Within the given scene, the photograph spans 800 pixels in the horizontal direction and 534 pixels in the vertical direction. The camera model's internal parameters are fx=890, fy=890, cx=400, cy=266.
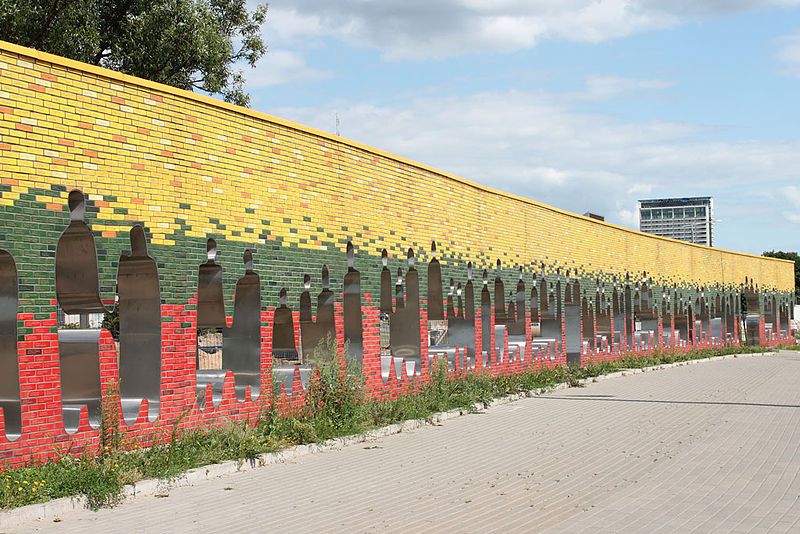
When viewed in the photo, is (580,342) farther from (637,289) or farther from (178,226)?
(178,226)

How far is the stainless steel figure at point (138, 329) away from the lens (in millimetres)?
9922

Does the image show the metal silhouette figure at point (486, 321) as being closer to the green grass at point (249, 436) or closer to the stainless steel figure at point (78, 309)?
the green grass at point (249, 436)

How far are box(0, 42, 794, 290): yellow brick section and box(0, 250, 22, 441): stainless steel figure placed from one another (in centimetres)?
71

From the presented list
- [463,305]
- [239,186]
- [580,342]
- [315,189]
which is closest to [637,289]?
[580,342]

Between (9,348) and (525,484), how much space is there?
540cm

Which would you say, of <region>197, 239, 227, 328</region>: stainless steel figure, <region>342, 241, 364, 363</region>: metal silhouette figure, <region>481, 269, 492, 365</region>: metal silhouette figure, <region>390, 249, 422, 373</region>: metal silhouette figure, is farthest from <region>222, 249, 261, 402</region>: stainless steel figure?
<region>481, 269, 492, 365</region>: metal silhouette figure

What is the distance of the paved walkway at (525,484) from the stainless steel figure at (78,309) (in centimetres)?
138

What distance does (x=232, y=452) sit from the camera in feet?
33.6

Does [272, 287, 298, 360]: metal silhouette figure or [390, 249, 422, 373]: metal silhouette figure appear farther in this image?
[390, 249, 422, 373]: metal silhouette figure

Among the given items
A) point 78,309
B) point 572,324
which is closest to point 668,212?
point 572,324

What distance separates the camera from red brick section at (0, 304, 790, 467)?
8.75 meters

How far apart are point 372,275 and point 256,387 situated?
147 inches

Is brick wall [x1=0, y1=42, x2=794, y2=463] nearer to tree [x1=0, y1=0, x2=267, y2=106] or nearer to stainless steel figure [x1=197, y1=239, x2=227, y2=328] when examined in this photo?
stainless steel figure [x1=197, y1=239, x2=227, y2=328]

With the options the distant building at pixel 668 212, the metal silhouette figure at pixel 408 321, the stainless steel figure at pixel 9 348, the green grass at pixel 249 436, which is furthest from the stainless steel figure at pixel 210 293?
the distant building at pixel 668 212
